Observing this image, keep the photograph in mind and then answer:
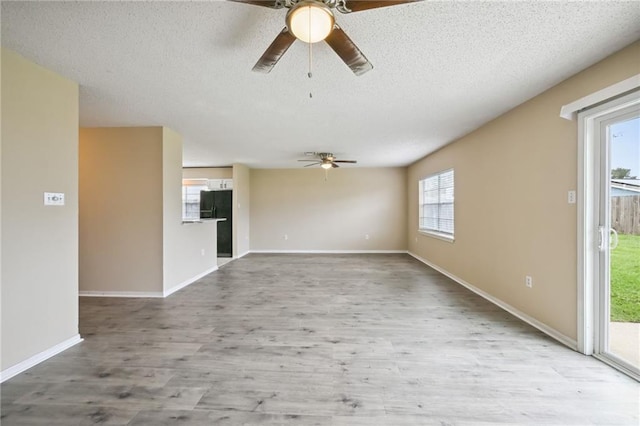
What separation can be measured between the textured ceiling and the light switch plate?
1011 mm

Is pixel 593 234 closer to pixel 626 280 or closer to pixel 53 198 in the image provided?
pixel 626 280

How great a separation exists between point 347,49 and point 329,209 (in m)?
6.38

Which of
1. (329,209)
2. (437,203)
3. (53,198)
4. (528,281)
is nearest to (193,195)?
(329,209)

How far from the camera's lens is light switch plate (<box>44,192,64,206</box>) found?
2322mm

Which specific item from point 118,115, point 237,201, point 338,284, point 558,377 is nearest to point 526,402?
point 558,377

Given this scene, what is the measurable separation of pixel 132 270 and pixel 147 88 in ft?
8.17

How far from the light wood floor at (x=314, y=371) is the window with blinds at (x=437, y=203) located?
7.24ft

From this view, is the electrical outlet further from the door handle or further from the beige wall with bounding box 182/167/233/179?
the beige wall with bounding box 182/167/233/179

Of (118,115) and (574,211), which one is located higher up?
(118,115)

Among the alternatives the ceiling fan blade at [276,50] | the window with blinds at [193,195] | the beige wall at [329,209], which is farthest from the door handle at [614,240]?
the window with blinds at [193,195]

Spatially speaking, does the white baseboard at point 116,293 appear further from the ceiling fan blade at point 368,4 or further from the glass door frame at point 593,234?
the glass door frame at point 593,234

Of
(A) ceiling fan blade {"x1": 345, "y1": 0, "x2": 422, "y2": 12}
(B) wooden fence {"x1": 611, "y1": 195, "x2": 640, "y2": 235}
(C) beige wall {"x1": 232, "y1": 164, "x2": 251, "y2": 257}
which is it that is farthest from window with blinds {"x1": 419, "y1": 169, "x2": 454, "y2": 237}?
(C) beige wall {"x1": 232, "y1": 164, "x2": 251, "y2": 257}

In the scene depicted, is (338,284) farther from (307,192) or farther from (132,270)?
(307,192)

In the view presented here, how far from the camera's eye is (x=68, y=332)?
250cm
